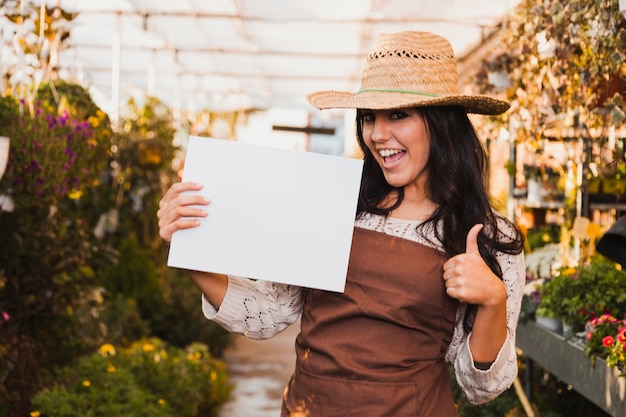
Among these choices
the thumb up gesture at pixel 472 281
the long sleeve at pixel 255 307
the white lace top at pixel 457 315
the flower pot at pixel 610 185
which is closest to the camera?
the thumb up gesture at pixel 472 281

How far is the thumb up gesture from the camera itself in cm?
151

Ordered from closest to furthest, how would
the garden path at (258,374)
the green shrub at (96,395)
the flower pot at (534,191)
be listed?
the green shrub at (96,395) < the flower pot at (534,191) < the garden path at (258,374)

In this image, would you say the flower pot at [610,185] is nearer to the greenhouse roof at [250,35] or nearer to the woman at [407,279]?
the greenhouse roof at [250,35]

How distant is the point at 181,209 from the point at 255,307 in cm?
30

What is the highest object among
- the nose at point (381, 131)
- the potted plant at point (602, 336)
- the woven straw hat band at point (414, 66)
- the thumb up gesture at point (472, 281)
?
the woven straw hat band at point (414, 66)

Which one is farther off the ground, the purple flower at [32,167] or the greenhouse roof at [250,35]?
the greenhouse roof at [250,35]

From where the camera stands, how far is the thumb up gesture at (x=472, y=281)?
151cm

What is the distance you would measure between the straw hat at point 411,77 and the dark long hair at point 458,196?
5cm

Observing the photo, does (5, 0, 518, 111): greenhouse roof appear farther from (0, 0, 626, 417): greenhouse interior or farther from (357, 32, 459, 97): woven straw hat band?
(357, 32, 459, 97): woven straw hat band

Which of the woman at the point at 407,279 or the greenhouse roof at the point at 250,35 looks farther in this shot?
the greenhouse roof at the point at 250,35

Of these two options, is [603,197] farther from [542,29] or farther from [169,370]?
[169,370]

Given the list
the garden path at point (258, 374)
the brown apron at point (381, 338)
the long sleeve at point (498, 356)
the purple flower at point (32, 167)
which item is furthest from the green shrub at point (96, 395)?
the long sleeve at point (498, 356)

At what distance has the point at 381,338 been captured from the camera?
1604 millimetres

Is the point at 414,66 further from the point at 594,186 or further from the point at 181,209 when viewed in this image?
the point at 594,186
